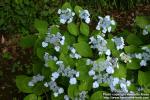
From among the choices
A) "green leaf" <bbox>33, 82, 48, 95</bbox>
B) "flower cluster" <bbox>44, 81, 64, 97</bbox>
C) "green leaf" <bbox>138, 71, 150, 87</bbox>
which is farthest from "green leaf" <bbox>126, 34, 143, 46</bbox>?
"green leaf" <bbox>33, 82, 48, 95</bbox>

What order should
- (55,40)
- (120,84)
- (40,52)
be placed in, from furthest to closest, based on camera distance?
(40,52)
(55,40)
(120,84)

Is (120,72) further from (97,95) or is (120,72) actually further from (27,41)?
(27,41)

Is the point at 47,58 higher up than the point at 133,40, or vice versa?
the point at 133,40

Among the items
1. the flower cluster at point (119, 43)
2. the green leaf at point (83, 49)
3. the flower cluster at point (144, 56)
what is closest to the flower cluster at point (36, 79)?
the green leaf at point (83, 49)

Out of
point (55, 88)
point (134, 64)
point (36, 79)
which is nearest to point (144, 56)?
point (134, 64)

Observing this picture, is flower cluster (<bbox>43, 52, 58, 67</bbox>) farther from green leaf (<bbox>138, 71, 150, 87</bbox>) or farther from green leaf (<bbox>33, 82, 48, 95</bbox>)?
green leaf (<bbox>138, 71, 150, 87</bbox>)

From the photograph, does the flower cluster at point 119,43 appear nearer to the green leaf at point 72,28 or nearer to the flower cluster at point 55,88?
the green leaf at point 72,28
